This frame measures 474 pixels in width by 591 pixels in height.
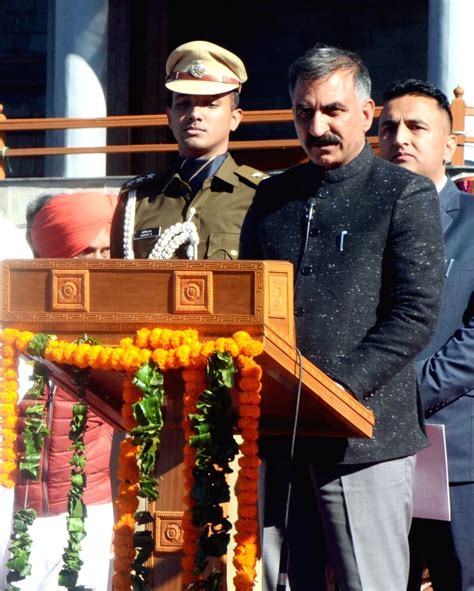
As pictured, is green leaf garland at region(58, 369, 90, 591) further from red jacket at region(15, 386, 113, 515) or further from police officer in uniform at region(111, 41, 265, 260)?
red jacket at region(15, 386, 113, 515)

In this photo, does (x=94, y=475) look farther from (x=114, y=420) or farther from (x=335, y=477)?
(x=335, y=477)

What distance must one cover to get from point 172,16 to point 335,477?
462 inches

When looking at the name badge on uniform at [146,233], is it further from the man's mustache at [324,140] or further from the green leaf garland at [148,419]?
the green leaf garland at [148,419]

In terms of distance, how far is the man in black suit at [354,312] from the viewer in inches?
132

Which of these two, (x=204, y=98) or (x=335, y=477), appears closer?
(x=335, y=477)

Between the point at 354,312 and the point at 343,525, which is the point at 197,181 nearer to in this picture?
the point at 354,312

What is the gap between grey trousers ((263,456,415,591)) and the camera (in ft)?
11.0

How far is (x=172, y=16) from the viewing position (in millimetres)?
14641

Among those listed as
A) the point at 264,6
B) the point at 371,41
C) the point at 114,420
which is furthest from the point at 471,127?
the point at 114,420

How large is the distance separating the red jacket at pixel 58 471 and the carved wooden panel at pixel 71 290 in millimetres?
1879

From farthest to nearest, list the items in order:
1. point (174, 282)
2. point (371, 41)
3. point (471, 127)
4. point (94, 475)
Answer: point (371, 41)
point (471, 127)
point (94, 475)
point (174, 282)

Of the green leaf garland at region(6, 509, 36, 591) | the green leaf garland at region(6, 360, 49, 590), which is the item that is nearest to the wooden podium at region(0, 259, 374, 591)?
the green leaf garland at region(6, 360, 49, 590)

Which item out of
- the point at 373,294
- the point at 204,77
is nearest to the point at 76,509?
the point at 373,294

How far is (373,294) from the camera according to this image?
11.2 ft
